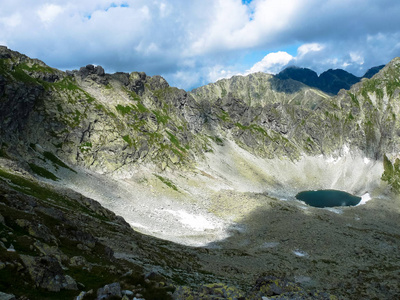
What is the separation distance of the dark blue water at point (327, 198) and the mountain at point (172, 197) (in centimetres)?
708

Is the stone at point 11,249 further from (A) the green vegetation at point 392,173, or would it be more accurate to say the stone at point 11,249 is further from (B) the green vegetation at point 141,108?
(A) the green vegetation at point 392,173

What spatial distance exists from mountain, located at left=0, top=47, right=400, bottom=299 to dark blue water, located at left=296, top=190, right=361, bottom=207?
279 inches

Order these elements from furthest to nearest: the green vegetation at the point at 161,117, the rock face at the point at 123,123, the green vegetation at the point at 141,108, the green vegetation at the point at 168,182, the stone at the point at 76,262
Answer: the green vegetation at the point at 161,117 < the green vegetation at the point at 141,108 < the green vegetation at the point at 168,182 < the rock face at the point at 123,123 < the stone at the point at 76,262

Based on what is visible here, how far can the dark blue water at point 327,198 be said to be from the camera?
133m

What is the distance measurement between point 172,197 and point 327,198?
87.7 meters

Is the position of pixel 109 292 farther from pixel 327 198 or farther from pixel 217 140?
pixel 217 140

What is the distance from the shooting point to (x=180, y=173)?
12388cm

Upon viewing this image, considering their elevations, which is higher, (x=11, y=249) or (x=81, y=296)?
(x=11, y=249)

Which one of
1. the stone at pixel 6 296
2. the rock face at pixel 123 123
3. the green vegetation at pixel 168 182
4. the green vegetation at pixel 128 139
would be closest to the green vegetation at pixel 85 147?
the rock face at pixel 123 123

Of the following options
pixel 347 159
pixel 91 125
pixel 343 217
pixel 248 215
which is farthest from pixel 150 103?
pixel 347 159

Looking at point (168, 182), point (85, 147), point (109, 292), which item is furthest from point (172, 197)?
point (109, 292)

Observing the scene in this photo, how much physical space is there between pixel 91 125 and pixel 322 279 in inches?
4155

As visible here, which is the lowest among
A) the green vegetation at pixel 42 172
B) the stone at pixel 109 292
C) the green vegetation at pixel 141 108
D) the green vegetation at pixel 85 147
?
the stone at pixel 109 292

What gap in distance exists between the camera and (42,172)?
7862cm
